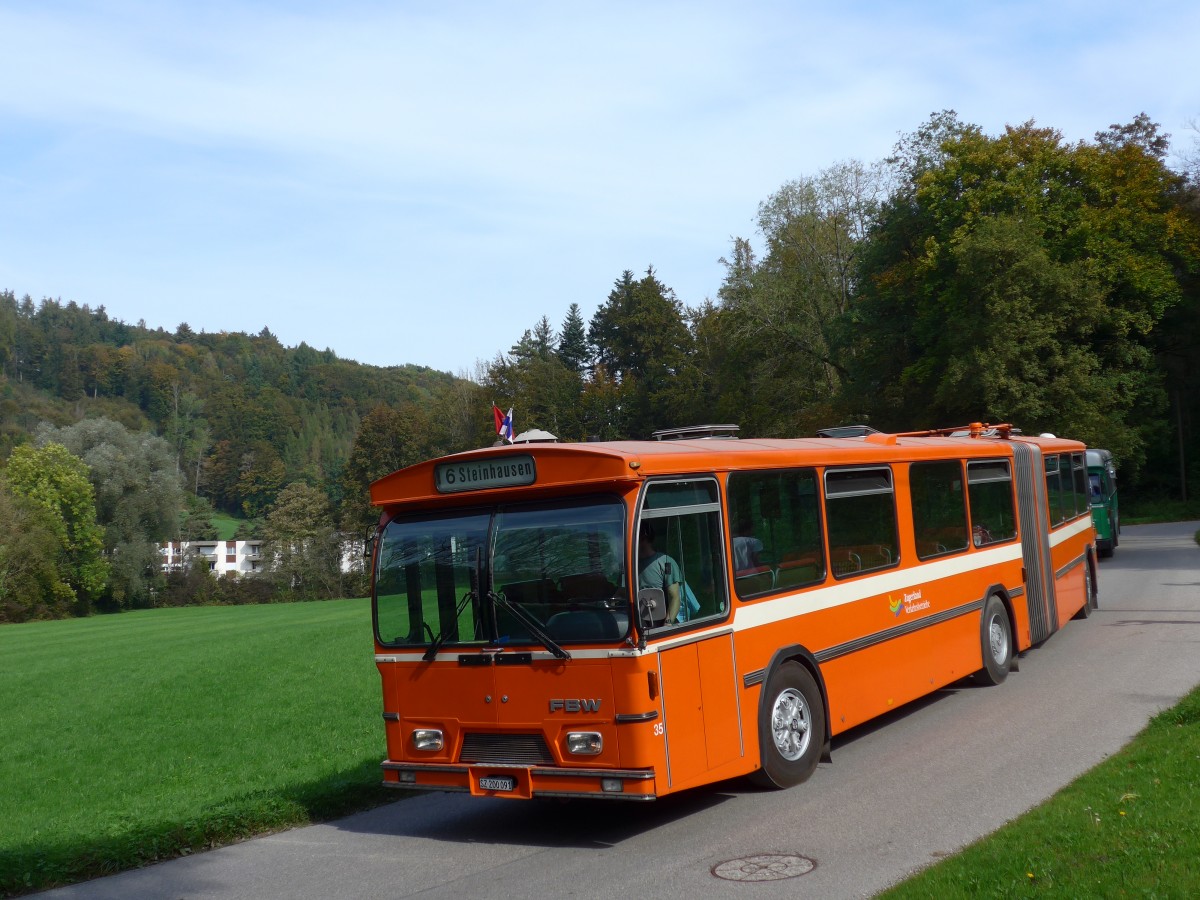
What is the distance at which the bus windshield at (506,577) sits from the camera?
8078mm

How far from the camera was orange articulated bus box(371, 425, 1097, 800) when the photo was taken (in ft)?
26.2

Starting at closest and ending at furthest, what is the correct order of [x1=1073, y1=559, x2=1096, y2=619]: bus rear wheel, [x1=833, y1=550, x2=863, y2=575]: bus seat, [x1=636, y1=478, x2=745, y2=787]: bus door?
[x1=636, y1=478, x2=745, y2=787]: bus door → [x1=833, y1=550, x2=863, y2=575]: bus seat → [x1=1073, y1=559, x2=1096, y2=619]: bus rear wheel

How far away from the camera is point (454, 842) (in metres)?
8.58

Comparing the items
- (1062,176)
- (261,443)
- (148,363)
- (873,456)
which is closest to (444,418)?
(1062,176)

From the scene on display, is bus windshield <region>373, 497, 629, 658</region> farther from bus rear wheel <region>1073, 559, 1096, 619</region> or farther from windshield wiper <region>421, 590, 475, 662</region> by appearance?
bus rear wheel <region>1073, 559, 1096, 619</region>

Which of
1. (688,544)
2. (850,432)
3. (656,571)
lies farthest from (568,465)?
(850,432)

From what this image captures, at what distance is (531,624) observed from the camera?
8.28m

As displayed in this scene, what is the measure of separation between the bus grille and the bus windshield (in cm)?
68

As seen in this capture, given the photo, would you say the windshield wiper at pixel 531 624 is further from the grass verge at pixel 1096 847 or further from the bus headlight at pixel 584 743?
the grass verge at pixel 1096 847

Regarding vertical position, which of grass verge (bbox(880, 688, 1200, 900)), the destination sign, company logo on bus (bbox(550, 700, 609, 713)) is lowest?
grass verge (bbox(880, 688, 1200, 900))

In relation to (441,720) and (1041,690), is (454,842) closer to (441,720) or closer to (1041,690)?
(441,720)

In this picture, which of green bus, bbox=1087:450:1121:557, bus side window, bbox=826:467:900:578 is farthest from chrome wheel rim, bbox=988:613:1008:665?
green bus, bbox=1087:450:1121:557

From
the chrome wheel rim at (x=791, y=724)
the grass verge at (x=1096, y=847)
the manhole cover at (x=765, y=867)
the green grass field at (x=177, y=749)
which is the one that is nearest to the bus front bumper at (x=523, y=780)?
the manhole cover at (x=765, y=867)

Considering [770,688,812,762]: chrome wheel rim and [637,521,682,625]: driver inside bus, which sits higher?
[637,521,682,625]: driver inside bus
